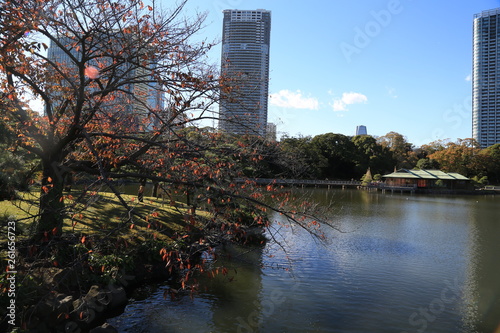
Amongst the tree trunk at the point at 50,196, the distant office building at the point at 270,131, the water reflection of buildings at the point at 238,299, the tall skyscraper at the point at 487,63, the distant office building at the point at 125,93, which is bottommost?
the water reflection of buildings at the point at 238,299

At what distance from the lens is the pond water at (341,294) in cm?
603

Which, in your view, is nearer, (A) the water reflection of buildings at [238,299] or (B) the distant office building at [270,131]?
(A) the water reflection of buildings at [238,299]

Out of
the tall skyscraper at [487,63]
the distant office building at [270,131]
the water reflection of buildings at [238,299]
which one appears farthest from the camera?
the tall skyscraper at [487,63]

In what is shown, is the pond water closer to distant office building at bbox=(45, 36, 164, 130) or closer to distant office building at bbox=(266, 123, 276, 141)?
distant office building at bbox=(266, 123, 276, 141)

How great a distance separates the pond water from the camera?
6027mm

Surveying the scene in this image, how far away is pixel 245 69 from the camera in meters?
6.64

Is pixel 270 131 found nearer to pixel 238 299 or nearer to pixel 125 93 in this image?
pixel 125 93

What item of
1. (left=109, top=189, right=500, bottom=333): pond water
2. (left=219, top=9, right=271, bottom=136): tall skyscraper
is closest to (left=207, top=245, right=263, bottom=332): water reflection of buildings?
(left=109, top=189, right=500, bottom=333): pond water

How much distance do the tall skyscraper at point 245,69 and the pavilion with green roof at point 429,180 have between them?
136ft

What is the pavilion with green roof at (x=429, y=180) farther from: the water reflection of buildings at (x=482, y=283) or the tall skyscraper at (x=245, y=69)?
the tall skyscraper at (x=245, y=69)

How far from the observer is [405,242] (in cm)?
1304

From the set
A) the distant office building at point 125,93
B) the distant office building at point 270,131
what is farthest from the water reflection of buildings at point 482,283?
the distant office building at point 125,93

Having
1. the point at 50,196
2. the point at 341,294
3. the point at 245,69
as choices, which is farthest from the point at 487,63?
the point at 50,196

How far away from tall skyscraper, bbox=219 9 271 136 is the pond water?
2.25 meters
